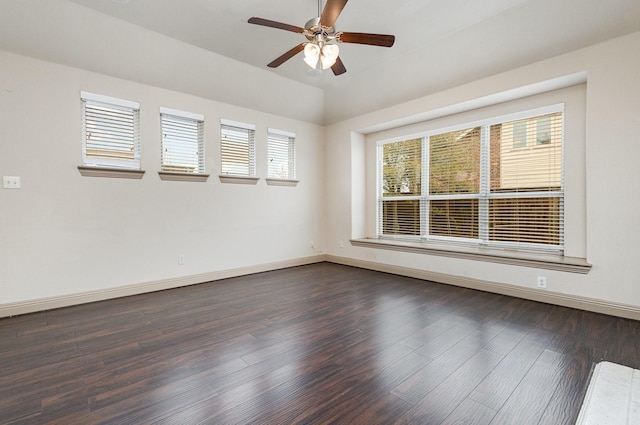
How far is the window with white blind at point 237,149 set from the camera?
463cm

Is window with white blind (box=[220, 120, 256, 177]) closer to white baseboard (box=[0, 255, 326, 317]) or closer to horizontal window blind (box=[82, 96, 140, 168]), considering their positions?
horizontal window blind (box=[82, 96, 140, 168])

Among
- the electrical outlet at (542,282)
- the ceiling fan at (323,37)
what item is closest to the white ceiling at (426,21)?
the ceiling fan at (323,37)

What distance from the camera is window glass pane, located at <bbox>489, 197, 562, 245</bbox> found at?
3.58 meters

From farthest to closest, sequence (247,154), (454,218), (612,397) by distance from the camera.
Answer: (247,154), (454,218), (612,397)

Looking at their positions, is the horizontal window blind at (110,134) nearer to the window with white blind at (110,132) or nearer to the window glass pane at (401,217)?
the window with white blind at (110,132)

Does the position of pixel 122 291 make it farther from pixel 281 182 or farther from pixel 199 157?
pixel 281 182

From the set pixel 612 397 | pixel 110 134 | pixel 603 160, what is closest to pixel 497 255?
pixel 603 160

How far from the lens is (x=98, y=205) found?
3531mm

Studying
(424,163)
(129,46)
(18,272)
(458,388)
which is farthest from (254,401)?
(424,163)

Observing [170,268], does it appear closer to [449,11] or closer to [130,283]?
[130,283]

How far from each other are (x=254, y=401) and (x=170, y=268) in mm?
2968

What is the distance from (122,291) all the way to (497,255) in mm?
4656

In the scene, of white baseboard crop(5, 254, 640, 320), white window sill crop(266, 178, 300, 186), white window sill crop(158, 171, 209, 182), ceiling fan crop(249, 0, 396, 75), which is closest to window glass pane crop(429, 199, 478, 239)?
white baseboard crop(5, 254, 640, 320)

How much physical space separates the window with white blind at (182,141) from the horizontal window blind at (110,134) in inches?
13.2
